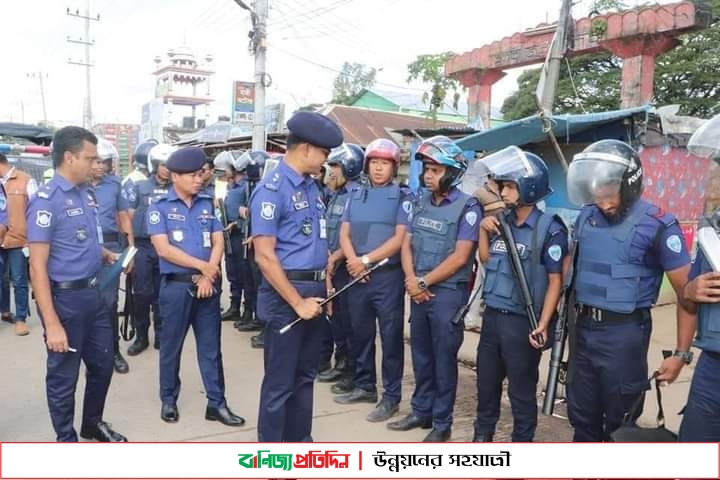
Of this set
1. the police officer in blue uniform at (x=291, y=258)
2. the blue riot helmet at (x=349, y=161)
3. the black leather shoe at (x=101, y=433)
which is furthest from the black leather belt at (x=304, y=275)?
the blue riot helmet at (x=349, y=161)

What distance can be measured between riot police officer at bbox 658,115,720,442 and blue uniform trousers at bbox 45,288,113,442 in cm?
289

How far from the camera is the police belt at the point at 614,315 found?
2846 mm

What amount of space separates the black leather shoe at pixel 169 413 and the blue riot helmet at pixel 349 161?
2.24 m

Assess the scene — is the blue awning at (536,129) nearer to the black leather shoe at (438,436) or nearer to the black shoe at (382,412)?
the black shoe at (382,412)

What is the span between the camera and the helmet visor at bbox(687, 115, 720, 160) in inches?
92.1

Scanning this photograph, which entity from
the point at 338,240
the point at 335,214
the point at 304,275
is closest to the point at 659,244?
the point at 304,275

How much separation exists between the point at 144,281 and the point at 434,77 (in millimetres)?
14995

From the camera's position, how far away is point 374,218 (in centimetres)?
425

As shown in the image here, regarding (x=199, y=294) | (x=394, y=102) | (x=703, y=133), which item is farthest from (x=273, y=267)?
(x=394, y=102)

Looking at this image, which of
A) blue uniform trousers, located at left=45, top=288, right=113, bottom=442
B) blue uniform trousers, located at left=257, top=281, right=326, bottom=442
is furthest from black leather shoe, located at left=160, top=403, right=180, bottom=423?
blue uniform trousers, located at left=257, top=281, right=326, bottom=442

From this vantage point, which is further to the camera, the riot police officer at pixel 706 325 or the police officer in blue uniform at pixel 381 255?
the police officer in blue uniform at pixel 381 255

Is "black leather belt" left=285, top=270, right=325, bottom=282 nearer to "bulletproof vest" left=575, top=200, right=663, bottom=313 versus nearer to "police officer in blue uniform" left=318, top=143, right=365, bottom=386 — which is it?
"bulletproof vest" left=575, top=200, right=663, bottom=313

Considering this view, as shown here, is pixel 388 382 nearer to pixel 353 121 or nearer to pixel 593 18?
pixel 593 18

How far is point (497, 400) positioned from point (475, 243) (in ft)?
2.96
